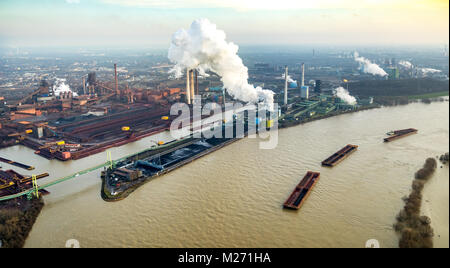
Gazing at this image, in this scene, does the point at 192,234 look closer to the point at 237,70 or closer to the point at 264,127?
the point at 264,127

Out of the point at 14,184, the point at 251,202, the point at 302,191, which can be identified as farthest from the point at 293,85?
the point at 14,184

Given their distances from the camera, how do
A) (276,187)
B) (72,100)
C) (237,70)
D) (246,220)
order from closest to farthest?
(246,220) → (276,187) → (237,70) → (72,100)

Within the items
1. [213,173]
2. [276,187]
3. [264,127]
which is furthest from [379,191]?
[264,127]

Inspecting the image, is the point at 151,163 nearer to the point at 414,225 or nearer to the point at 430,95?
the point at 414,225

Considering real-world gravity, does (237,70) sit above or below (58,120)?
above

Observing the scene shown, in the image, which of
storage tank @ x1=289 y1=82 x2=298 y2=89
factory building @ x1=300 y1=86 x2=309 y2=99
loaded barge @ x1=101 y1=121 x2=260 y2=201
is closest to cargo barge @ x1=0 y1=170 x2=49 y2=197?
loaded barge @ x1=101 y1=121 x2=260 y2=201

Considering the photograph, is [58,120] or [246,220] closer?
[246,220]

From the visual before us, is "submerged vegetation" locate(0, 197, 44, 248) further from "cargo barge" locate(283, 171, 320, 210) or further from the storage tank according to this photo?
the storage tank
